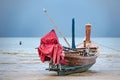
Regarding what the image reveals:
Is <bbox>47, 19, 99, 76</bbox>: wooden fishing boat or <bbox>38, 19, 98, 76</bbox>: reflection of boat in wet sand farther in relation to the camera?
<bbox>47, 19, 99, 76</bbox>: wooden fishing boat

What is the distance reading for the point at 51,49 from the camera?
22812 millimetres

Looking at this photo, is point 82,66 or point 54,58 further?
point 82,66

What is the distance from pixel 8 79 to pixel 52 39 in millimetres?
3398

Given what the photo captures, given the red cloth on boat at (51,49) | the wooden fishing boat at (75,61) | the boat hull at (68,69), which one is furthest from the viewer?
the boat hull at (68,69)

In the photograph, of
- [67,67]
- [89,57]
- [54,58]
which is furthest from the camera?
[89,57]

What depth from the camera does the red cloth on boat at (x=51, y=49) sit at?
2269 cm

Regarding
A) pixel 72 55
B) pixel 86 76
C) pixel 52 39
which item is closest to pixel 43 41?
pixel 52 39

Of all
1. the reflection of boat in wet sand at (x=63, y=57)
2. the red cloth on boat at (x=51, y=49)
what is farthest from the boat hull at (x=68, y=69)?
the red cloth on boat at (x=51, y=49)

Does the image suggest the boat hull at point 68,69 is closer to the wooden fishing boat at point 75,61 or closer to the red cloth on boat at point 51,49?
the wooden fishing boat at point 75,61

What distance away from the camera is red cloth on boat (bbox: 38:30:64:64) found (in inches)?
893

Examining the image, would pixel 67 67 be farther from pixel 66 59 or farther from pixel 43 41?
pixel 43 41

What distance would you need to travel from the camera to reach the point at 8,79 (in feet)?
76.1

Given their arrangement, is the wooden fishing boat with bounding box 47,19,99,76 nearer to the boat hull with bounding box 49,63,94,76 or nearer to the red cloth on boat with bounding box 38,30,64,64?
the boat hull with bounding box 49,63,94,76

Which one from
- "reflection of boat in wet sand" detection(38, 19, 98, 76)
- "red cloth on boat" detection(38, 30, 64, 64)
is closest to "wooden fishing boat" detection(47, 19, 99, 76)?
"reflection of boat in wet sand" detection(38, 19, 98, 76)
